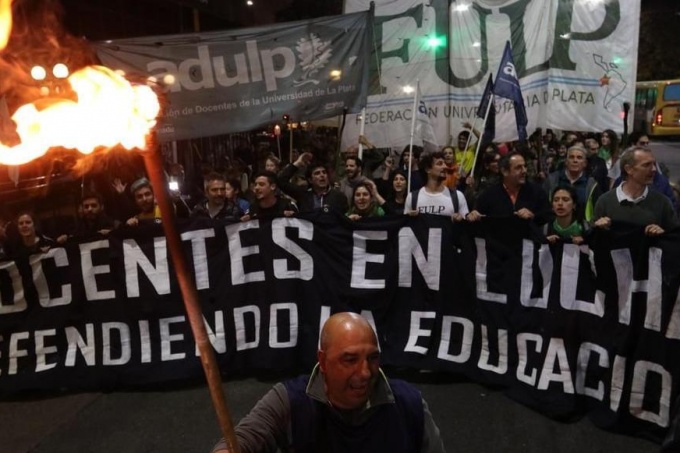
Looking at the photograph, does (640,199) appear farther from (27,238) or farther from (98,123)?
(27,238)

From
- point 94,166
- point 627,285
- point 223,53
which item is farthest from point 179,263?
point 94,166

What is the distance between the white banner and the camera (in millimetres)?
6836

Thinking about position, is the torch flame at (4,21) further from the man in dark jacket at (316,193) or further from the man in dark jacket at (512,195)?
the man in dark jacket at (512,195)

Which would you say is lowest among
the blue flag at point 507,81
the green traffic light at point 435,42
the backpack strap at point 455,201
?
the backpack strap at point 455,201

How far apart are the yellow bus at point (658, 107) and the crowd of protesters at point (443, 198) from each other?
2665 centimetres

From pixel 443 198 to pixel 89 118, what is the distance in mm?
3907

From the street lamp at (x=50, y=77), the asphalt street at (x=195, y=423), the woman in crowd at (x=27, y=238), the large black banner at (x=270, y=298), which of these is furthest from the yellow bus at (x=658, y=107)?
the street lamp at (x=50, y=77)

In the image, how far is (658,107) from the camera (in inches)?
1253

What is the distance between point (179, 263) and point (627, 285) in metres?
3.34

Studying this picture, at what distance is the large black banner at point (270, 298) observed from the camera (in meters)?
4.55

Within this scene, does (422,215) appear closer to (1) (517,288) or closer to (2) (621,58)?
(1) (517,288)

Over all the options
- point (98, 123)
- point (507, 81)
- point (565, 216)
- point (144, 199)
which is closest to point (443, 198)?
point (565, 216)

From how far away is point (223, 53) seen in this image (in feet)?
20.7

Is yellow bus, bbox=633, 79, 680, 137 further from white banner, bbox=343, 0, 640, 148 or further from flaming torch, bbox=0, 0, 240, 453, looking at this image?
flaming torch, bbox=0, 0, 240, 453
